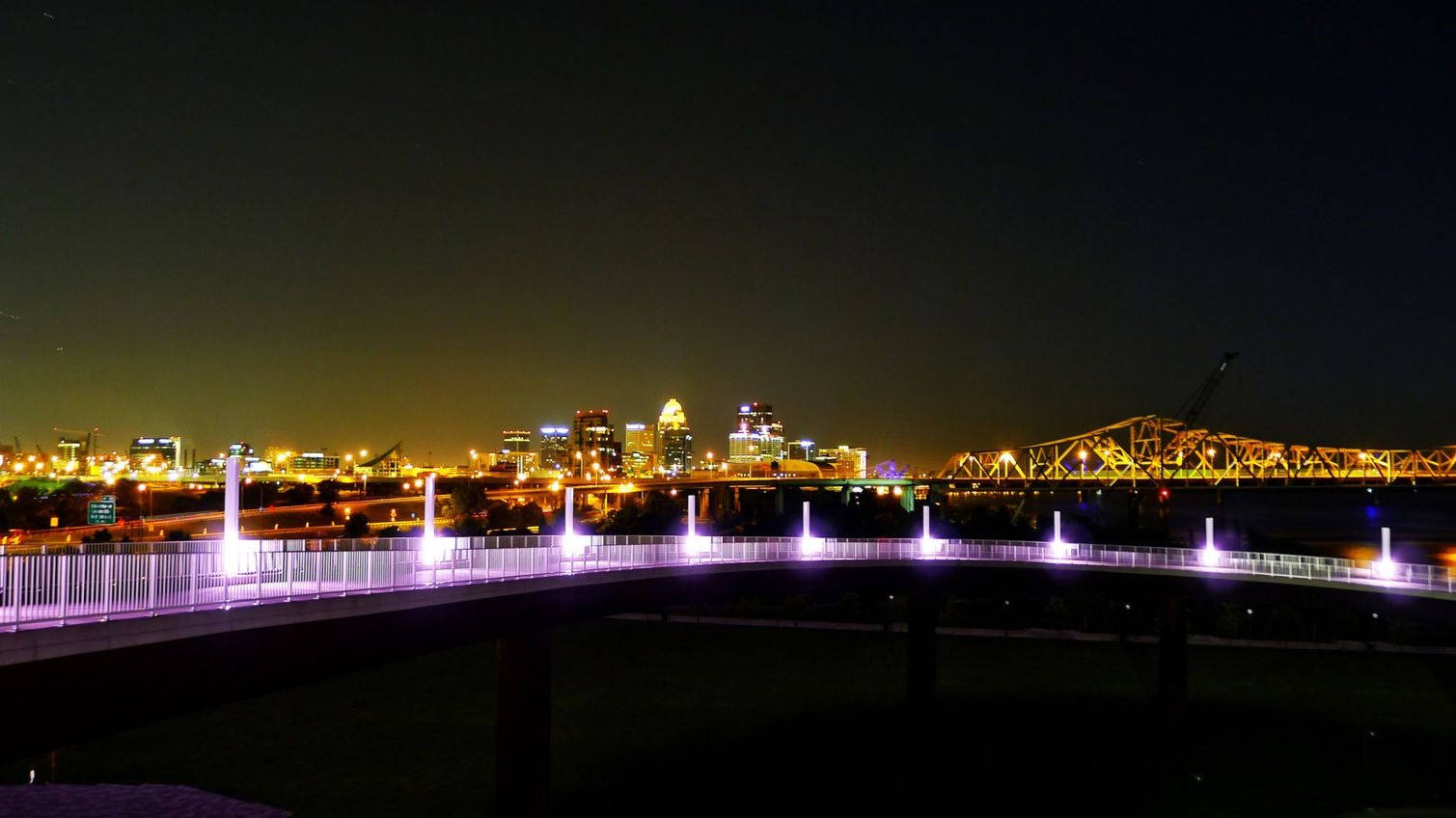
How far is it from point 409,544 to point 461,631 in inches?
433

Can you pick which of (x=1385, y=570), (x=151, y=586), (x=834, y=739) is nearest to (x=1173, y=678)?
(x=1385, y=570)

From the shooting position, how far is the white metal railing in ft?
65.9

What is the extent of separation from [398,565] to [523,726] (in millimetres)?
7674

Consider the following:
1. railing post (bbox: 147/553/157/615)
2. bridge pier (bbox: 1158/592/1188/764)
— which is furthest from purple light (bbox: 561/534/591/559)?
bridge pier (bbox: 1158/592/1188/764)

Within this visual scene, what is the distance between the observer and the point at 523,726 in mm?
33938

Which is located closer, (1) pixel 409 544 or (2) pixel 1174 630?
(1) pixel 409 544

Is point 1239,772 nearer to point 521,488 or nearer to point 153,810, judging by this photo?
point 153,810

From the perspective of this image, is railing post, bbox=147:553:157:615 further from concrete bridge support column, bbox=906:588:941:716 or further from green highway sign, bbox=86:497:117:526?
concrete bridge support column, bbox=906:588:941:716

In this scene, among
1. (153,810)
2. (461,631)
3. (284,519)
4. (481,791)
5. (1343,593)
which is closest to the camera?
(461,631)

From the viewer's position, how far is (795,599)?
8044 cm

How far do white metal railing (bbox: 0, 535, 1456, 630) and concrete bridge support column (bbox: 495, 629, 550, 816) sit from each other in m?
2.45

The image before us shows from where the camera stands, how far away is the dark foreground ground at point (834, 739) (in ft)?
128

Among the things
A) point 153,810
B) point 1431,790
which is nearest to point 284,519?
point 153,810

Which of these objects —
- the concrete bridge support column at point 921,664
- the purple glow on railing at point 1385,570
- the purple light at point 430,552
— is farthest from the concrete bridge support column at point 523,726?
the purple glow on railing at point 1385,570
